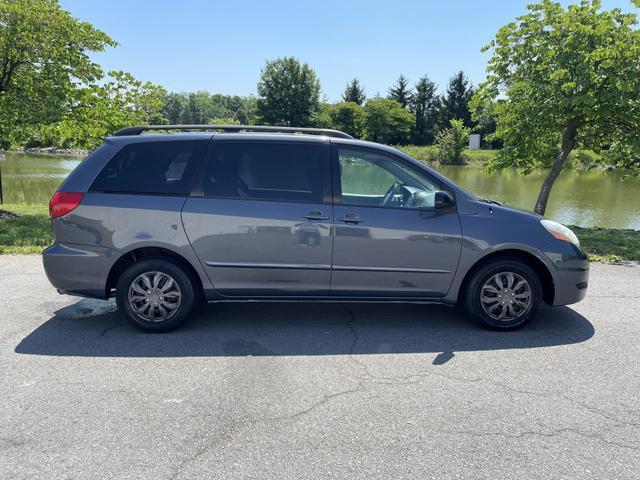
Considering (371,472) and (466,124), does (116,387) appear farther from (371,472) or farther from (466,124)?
(466,124)

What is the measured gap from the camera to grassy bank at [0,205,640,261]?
788 cm

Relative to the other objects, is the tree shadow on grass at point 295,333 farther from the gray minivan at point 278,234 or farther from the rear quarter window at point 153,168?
the rear quarter window at point 153,168

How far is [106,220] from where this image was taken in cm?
427

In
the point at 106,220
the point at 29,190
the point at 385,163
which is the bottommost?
the point at 29,190

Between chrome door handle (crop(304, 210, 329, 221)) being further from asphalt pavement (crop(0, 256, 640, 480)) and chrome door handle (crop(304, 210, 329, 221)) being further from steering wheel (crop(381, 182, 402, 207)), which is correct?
asphalt pavement (crop(0, 256, 640, 480))

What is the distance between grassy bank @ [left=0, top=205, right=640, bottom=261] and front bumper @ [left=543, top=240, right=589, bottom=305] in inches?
145

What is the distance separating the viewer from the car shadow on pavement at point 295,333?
13.4 ft

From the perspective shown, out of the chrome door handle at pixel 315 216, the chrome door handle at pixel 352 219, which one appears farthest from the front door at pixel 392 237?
the chrome door handle at pixel 315 216

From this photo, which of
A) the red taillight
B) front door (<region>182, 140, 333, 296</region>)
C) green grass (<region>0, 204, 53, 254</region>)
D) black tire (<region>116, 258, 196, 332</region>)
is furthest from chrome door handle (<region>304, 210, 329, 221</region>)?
green grass (<region>0, 204, 53, 254</region>)

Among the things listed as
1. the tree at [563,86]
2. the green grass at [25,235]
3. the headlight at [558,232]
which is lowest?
the green grass at [25,235]

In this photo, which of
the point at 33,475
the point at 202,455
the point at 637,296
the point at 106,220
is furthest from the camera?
the point at 637,296

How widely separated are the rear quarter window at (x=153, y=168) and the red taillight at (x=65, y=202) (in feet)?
0.53

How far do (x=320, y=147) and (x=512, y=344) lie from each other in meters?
2.48

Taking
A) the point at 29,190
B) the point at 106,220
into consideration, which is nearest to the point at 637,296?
the point at 106,220
